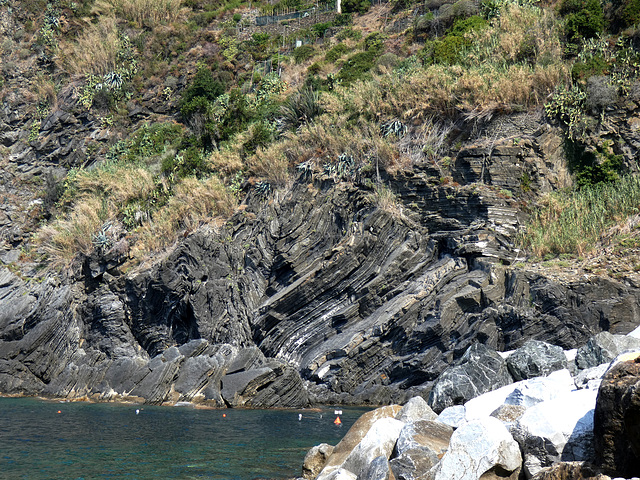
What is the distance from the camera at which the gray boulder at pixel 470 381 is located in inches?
456

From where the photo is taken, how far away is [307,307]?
66.5 feet

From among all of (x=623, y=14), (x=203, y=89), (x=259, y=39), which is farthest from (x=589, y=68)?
(x=259, y=39)

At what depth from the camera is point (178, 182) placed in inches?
1107

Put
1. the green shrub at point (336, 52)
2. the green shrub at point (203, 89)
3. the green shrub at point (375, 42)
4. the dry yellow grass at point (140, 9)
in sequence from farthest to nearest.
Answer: the dry yellow grass at point (140, 9) < the green shrub at point (336, 52) < the green shrub at point (203, 89) < the green shrub at point (375, 42)

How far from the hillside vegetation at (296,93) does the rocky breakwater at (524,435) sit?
9.37 meters

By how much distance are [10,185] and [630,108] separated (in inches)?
1293

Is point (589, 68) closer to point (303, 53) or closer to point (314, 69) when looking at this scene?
point (314, 69)

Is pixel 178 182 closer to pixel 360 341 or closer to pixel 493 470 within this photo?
pixel 360 341

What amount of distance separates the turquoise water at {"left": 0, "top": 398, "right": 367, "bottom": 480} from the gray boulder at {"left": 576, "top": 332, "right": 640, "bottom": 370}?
5471 mm

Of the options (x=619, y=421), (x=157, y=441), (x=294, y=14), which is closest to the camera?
(x=619, y=421)

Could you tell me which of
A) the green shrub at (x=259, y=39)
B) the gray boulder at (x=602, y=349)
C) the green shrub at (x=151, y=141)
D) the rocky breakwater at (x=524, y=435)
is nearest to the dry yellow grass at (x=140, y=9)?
the green shrub at (x=259, y=39)

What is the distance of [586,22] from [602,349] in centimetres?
1704

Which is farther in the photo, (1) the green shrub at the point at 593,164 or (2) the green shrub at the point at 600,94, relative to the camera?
(2) the green shrub at the point at 600,94

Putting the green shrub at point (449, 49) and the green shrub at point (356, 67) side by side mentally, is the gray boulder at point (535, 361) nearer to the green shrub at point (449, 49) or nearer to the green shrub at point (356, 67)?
the green shrub at point (449, 49)
